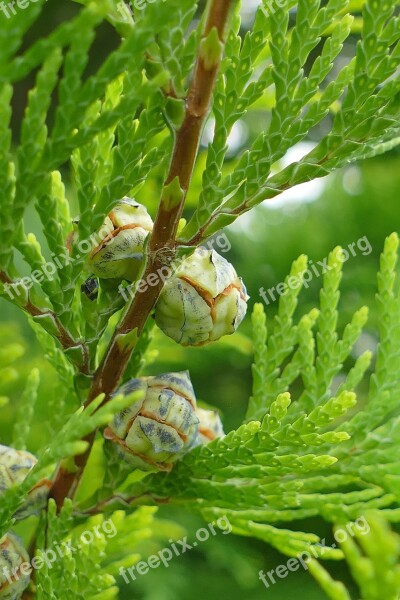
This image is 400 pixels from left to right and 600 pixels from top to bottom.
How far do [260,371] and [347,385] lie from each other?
0.16 meters

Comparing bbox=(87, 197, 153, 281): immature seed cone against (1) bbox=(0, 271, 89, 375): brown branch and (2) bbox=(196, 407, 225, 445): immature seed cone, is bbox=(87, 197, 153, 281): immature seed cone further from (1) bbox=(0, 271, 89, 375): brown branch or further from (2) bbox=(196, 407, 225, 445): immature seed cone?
(2) bbox=(196, 407, 225, 445): immature seed cone

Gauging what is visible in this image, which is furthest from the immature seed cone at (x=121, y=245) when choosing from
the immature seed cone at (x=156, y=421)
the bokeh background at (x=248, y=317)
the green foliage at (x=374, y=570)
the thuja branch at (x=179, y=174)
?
the bokeh background at (x=248, y=317)

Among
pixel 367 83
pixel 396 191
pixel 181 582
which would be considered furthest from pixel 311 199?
pixel 367 83

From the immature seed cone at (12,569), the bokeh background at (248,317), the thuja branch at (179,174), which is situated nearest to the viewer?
the thuja branch at (179,174)

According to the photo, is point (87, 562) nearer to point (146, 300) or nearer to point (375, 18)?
point (146, 300)

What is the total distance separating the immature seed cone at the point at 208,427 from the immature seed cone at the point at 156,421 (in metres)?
0.13

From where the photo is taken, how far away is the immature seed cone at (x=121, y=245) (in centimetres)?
102

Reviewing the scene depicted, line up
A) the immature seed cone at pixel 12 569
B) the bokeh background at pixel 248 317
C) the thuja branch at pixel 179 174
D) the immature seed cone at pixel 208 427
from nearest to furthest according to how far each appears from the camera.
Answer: the thuja branch at pixel 179 174, the immature seed cone at pixel 12 569, the immature seed cone at pixel 208 427, the bokeh background at pixel 248 317

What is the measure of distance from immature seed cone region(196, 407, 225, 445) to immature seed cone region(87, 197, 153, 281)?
0.98 ft

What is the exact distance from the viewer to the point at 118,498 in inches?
47.5

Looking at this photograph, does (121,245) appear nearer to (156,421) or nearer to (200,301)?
(200,301)

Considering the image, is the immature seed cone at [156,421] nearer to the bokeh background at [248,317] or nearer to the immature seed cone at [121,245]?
the immature seed cone at [121,245]

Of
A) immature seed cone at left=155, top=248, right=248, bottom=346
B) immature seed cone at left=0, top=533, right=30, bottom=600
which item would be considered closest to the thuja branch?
immature seed cone at left=155, top=248, right=248, bottom=346

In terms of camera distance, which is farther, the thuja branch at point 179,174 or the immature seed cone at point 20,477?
the immature seed cone at point 20,477
